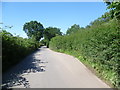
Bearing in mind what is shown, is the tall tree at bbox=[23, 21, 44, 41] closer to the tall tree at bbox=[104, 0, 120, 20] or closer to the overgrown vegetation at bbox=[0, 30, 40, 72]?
the overgrown vegetation at bbox=[0, 30, 40, 72]

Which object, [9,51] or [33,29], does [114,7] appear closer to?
[9,51]

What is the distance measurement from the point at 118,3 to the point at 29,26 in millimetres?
59994

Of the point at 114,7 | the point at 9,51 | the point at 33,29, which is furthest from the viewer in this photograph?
the point at 33,29

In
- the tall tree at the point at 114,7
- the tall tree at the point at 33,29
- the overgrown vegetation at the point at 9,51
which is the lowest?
the overgrown vegetation at the point at 9,51

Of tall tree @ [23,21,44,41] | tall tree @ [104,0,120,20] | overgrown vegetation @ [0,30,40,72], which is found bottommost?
overgrown vegetation @ [0,30,40,72]

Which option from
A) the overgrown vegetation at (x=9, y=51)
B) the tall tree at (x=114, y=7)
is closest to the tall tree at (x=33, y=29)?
the overgrown vegetation at (x=9, y=51)

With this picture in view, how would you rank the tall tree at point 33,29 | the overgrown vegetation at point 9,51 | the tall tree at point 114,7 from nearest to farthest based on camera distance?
the tall tree at point 114,7, the overgrown vegetation at point 9,51, the tall tree at point 33,29

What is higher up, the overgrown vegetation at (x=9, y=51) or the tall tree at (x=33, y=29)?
the tall tree at (x=33, y=29)

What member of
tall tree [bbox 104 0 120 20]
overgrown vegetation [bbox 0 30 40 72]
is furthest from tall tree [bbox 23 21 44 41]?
tall tree [bbox 104 0 120 20]

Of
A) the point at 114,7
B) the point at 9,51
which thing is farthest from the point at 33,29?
the point at 114,7

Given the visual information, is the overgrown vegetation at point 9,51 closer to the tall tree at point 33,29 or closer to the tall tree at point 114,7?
the tall tree at point 114,7

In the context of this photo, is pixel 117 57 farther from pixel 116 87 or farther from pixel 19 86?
pixel 19 86

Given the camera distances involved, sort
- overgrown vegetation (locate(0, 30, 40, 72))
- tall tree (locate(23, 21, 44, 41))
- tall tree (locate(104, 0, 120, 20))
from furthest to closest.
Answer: tall tree (locate(23, 21, 44, 41)), overgrown vegetation (locate(0, 30, 40, 72)), tall tree (locate(104, 0, 120, 20))

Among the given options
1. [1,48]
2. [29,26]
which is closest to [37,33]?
[29,26]
